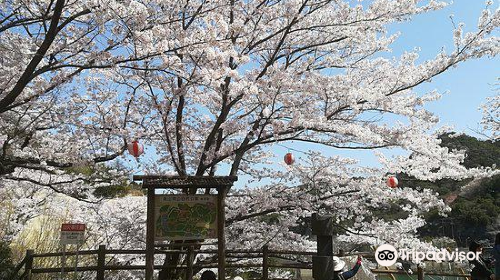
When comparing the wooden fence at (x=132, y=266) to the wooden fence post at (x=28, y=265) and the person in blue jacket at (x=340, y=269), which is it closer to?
the wooden fence post at (x=28, y=265)

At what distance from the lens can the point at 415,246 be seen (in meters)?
9.53

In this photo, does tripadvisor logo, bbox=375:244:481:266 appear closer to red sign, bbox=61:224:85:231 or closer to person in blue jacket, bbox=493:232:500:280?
person in blue jacket, bbox=493:232:500:280

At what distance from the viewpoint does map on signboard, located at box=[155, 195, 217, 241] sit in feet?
20.7

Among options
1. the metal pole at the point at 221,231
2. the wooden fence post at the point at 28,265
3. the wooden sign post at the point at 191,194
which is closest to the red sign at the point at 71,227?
the wooden sign post at the point at 191,194

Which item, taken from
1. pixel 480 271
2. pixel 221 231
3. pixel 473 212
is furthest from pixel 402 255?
pixel 473 212

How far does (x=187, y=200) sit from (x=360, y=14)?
450cm

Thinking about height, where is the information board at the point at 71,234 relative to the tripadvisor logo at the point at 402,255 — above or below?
above

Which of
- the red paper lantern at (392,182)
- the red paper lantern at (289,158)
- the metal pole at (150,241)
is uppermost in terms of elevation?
the red paper lantern at (289,158)

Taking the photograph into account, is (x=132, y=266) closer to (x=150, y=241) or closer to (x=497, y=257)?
(x=150, y=241)

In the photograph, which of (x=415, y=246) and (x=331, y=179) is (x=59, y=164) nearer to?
(x=331, y=179)

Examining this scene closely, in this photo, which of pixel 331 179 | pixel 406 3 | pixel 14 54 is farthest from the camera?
pixel 331 179

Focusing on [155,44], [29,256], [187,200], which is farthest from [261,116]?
[29,256]

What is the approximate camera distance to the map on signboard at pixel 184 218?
6.30 metres

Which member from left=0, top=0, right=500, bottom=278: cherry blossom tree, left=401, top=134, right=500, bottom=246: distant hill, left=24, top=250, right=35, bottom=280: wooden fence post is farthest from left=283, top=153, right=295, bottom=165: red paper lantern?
left=401, top=134, right=500, bottom=246: distant hill
